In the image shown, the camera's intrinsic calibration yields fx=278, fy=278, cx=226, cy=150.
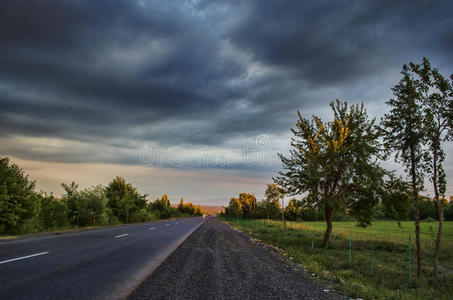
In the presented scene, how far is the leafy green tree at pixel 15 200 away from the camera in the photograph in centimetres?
1681

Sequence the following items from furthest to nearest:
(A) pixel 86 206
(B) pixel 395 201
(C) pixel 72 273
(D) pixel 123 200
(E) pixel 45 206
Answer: (D) pixel 123 200, (A) pixel 86 206, (E) pixel 45 206, (B) pixel 395 201, (C) pixel 72 273

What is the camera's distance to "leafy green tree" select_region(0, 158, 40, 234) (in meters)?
16.8

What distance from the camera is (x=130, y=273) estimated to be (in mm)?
7039

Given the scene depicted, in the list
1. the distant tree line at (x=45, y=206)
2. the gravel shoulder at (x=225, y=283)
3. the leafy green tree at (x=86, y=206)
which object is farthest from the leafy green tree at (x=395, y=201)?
the leafy green tree at (x=86, y=206)

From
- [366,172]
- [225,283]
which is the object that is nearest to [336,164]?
[366,172]

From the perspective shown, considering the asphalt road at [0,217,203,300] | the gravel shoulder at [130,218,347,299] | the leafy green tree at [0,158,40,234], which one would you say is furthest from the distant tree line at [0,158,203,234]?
the gravel shoulder at [130,218,347,299]

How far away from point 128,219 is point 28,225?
87.8 ft

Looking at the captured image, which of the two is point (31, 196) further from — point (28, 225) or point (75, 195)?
point (75, 195)

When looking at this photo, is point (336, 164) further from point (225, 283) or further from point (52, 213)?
point (52, 213)

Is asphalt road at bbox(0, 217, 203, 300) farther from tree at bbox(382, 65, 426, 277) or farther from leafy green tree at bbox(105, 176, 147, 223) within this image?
leafy green tree at bbox(105, 176, 147, 223)

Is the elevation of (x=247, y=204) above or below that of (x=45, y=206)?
below

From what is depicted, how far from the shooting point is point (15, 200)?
57.9ft

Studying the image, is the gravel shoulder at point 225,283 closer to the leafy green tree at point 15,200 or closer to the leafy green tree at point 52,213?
the leafy green tree at point 15,200

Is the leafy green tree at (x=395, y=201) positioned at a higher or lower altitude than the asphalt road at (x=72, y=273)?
higher
